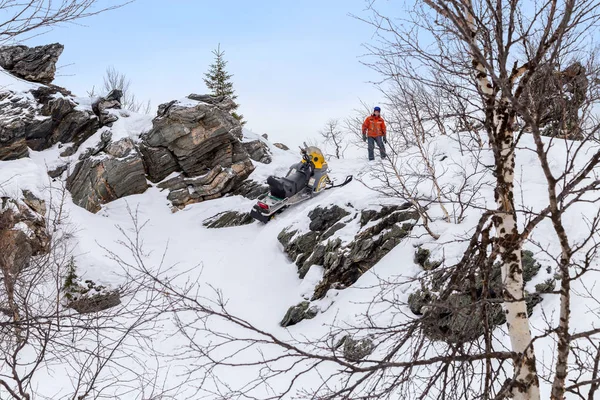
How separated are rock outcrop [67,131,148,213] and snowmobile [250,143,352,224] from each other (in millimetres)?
5177

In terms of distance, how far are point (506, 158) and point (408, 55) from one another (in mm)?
1058

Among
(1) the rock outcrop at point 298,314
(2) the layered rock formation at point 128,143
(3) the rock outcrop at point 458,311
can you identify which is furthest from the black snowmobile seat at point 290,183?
(3) the rock outcrop at point 458,311

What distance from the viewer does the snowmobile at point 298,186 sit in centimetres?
1251

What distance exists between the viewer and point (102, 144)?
15188 millimetres

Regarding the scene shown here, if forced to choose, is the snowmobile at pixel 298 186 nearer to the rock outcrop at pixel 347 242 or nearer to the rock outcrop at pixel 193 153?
the rock outcrop at pixel 347 242

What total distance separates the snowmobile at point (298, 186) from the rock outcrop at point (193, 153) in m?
3.28

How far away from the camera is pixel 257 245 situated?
1202cm

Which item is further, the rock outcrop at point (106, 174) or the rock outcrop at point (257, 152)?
the rock outcrop at point (257, 152)

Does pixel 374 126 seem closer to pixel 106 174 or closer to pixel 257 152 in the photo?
pixel 257 152

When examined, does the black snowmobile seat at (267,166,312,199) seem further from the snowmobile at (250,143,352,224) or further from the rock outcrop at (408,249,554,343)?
the rock outcrop at (408,249,554,343)

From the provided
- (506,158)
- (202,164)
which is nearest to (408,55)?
(506,158)

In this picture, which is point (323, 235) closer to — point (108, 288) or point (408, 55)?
point (108, 288)

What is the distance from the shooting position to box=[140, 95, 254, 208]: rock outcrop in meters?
15.5

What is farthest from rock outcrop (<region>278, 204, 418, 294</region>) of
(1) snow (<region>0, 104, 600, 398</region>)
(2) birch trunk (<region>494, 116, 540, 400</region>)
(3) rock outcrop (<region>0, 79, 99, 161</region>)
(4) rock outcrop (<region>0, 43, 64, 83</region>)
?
(4) rock outcrop (<region>0, 43, 64, 83</region>)
